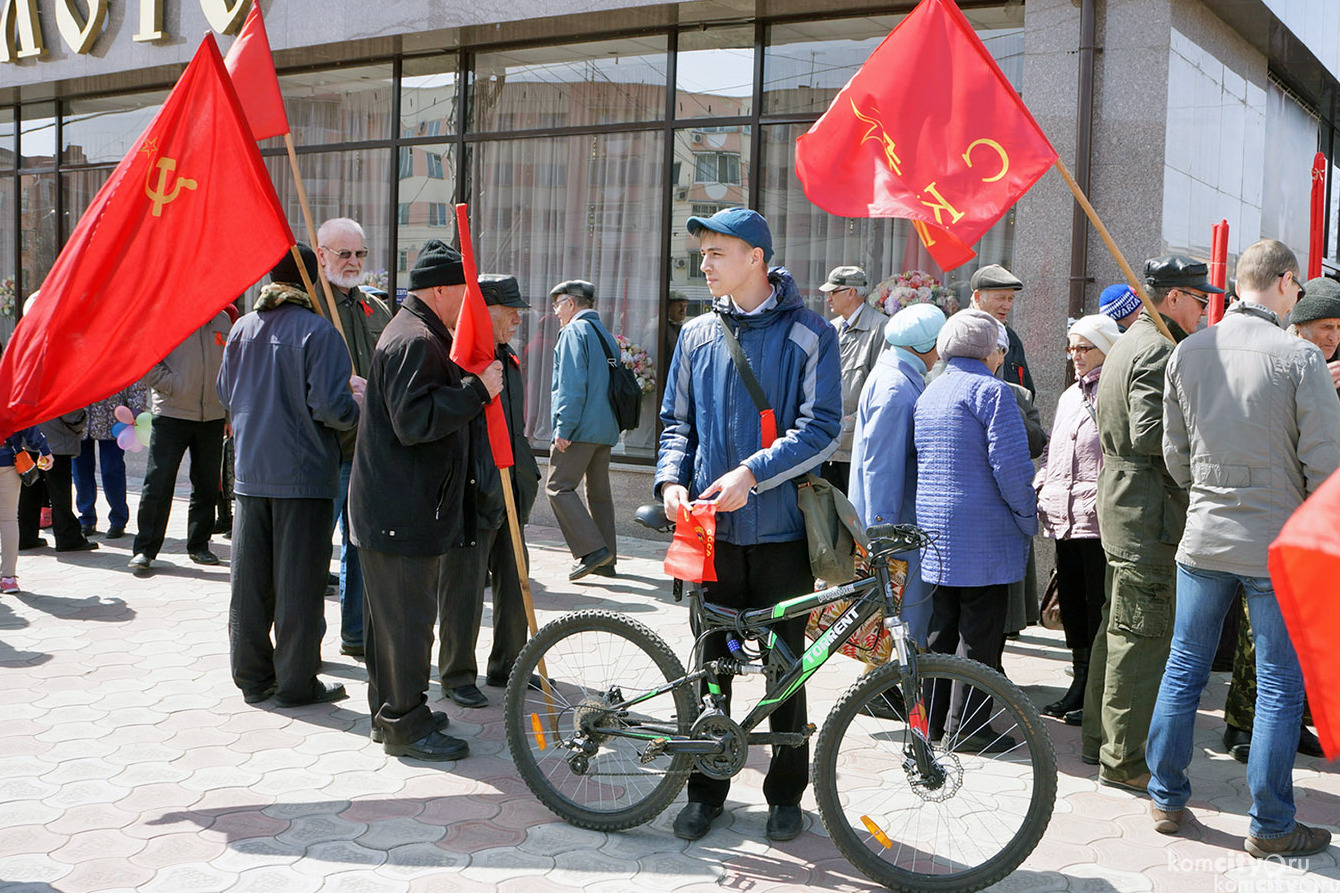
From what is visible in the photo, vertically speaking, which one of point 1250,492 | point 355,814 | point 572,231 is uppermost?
point 572,231

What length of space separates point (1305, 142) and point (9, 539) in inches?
458

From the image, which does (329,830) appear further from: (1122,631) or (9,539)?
(9,539)

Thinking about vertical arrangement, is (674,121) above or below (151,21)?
below

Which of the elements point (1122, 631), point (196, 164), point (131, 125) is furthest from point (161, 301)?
point (131, 125)

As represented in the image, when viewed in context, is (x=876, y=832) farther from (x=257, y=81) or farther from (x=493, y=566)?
(x=257, y=81)

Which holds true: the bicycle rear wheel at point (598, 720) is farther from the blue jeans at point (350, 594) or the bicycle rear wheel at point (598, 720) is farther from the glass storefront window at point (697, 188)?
the glass storefront window at point (697, 188)

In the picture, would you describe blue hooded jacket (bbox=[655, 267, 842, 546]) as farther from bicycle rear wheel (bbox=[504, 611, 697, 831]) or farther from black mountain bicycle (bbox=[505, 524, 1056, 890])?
bicycle rear wheel (bbox=[504, 611, 697, 831])

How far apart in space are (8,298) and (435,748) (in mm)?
12533

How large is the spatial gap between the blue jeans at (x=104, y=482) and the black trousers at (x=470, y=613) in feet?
16.6

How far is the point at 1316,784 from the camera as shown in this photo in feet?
15.9

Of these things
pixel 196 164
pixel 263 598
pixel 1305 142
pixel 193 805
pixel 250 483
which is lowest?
pixel 193 805

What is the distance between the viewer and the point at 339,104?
39.8ft

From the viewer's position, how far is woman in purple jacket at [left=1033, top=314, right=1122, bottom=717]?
5.42 m

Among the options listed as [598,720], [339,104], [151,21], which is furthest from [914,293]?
[151,21]
